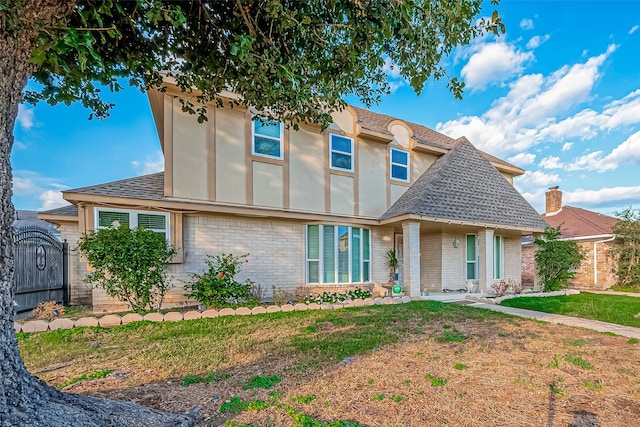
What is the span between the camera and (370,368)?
4109 millimetres

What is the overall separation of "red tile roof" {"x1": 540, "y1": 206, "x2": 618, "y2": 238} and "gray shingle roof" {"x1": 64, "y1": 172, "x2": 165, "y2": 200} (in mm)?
17776

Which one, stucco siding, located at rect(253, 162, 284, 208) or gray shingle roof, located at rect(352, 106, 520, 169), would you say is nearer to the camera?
stucco siding, located at rect(253, 162, 284, 208)

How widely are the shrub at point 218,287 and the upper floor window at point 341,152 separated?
4.99 metres

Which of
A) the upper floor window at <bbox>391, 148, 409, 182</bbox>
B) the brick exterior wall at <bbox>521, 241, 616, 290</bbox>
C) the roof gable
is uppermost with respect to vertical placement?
the roof gable

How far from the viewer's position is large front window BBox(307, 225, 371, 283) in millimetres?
10578

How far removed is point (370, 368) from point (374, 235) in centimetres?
772

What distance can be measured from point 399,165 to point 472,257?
16.1 feet

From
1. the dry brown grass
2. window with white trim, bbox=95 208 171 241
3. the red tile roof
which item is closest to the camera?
the dry brown grass

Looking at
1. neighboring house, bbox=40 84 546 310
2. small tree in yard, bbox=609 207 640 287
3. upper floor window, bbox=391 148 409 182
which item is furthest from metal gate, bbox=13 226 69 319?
small tree in yard, bbox=609 207 640 287

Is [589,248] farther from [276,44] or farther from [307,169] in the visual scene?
[276,44]

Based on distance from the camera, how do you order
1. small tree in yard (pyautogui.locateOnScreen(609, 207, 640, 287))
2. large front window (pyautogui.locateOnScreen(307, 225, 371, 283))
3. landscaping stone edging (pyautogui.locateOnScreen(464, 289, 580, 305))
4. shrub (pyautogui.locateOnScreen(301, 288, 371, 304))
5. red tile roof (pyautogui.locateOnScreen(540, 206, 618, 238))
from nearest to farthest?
shrub (pyautogui.locateOnScreen(301, 288, 371, 304))
landscaping stone edging (pyautogui.locateOnScreen(464, 289, 580, 305))
large front window (pyautogui.locateOnScreen(307, 225, 371, 283))
small tree in yard (pyautogui.locateOnScreen(609, 207, 640, 287))
red tile roof (pyautogui.locateOnScreen(540, 206, 618, 238))

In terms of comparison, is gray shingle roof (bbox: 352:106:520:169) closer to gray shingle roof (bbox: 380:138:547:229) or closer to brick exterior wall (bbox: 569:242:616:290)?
gray shingle roof (bbox: 380:138:547:229)

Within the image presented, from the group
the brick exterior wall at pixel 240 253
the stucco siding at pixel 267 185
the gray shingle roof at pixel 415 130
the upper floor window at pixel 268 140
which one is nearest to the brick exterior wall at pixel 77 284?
the brick exterior wall at pixel 240 253

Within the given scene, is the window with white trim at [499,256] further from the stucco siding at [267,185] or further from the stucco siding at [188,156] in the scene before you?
the stucco siding at [188,156]
